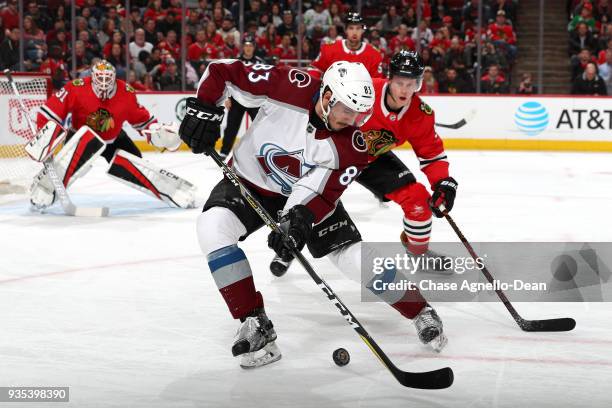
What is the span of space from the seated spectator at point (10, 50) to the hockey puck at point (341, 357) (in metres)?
7.97

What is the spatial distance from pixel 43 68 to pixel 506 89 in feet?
16.6

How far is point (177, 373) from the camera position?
2.68 metres

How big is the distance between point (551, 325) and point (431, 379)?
2.71ft

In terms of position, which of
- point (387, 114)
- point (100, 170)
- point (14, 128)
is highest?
point (387, 114)

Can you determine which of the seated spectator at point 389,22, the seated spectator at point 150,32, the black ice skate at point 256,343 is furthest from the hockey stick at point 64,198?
the seated spectator at point 389,22

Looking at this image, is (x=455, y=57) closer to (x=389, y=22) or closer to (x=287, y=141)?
(x=389, y=22)

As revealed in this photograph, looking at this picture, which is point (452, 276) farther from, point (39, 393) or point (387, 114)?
point (39, 393)

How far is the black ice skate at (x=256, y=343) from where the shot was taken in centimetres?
269

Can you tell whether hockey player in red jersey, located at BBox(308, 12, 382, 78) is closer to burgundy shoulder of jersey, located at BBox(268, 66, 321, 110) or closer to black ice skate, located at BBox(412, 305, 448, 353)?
burgundy shoulder of jersey, located at BBox(268, 66, 321, 110)

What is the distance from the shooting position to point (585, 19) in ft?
36.7

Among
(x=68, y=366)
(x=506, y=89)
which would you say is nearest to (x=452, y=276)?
(x=68, y=366)

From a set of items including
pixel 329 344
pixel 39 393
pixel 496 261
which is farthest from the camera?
pixel 496 261

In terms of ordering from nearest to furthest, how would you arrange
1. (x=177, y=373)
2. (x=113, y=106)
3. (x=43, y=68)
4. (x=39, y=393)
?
(x=39, y=393) → (x=177, y=373) → (x=113, y=106) → (x=43, y=68)

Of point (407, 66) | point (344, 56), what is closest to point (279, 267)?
point (407, 66)
